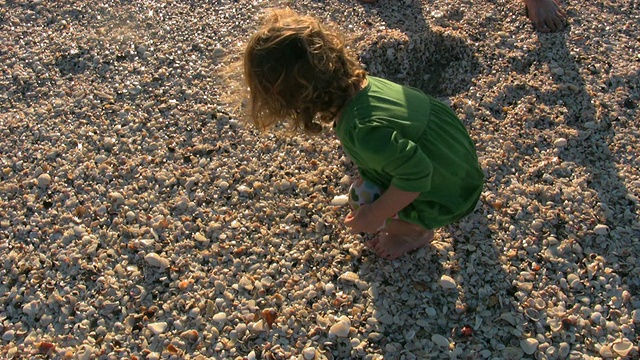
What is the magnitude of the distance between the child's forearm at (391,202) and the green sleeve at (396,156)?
0.03 m

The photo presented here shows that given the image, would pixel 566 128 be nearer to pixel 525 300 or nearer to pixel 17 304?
pixel 525 300

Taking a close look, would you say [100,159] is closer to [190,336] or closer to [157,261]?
[157,261]

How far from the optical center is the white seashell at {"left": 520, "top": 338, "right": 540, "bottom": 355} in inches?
87.0

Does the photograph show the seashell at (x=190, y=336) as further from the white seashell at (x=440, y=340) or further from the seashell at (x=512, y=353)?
the seashell at (x=512, y=353)

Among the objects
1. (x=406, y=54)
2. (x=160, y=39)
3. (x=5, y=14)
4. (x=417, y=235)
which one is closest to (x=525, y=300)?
(x=417, y=235)

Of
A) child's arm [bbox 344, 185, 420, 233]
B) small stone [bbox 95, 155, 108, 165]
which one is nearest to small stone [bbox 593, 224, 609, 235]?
child's arm [bbox 344, 185, 420, 233]

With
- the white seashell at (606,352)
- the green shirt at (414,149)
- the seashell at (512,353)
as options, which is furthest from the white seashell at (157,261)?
the white seashell at (606,352)

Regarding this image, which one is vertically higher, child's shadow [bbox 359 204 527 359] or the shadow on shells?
the shadow on shells

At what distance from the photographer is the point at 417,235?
8.06ft

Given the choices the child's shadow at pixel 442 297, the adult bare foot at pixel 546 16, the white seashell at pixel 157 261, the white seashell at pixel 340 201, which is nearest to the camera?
the child's shadow at pixel 442 297

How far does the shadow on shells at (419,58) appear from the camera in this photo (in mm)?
3248

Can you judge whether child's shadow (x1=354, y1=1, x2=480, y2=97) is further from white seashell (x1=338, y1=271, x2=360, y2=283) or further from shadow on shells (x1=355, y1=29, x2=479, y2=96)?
white seashell (x1=338, y1=271, x2=360, y2=283)

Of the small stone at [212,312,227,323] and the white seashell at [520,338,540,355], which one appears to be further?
the small stone at [212,312,227,323]

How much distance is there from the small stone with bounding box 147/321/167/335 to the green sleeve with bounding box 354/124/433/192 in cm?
110
